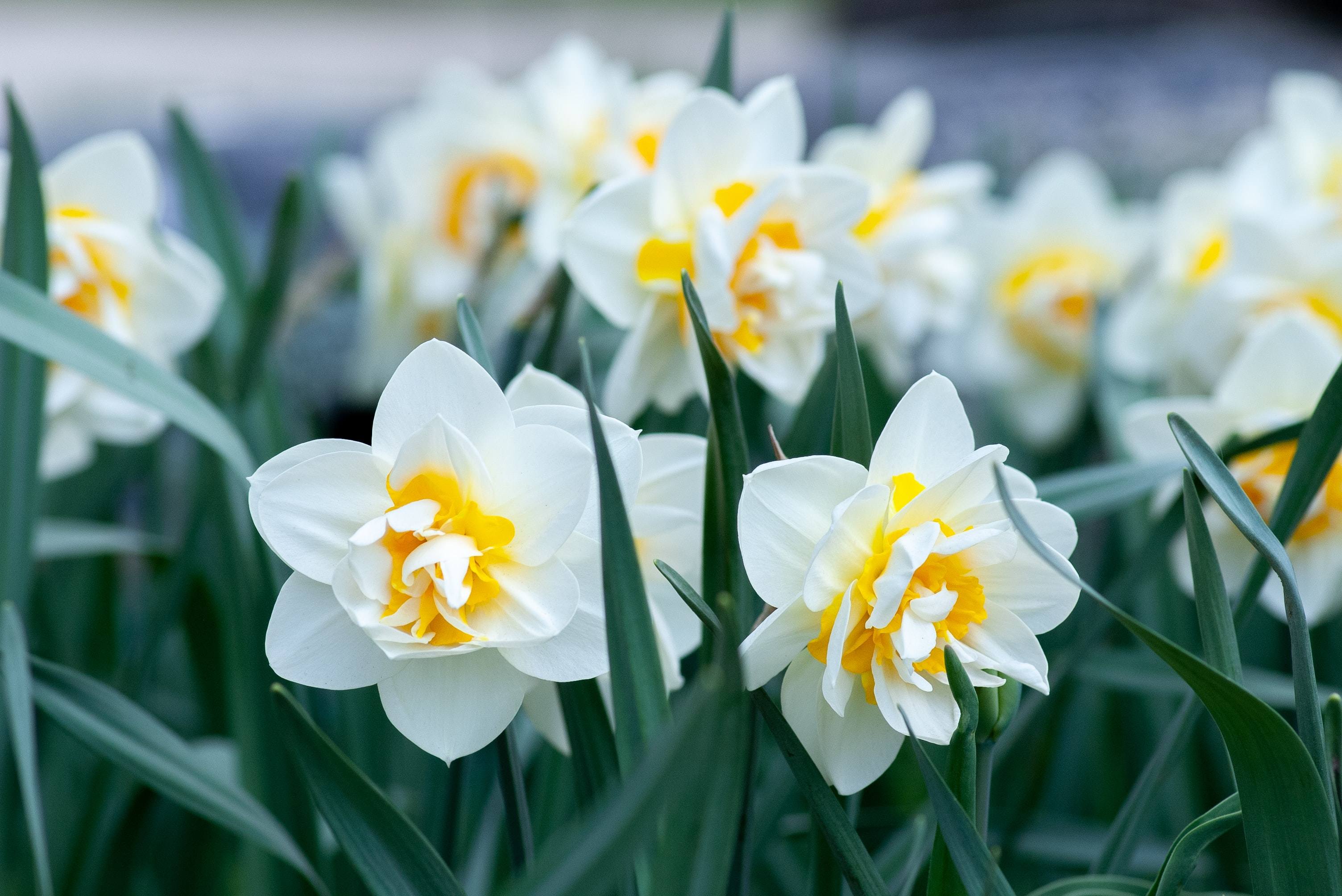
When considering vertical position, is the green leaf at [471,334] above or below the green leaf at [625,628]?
above

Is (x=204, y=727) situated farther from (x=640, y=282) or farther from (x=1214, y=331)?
(x=1214, y=331)

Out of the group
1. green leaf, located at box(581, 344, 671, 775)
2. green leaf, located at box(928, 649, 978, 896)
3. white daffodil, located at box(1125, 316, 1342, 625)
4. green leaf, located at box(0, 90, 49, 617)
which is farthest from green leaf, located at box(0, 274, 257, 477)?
white daffodil, located at box(1125, 316, 1342, 625)

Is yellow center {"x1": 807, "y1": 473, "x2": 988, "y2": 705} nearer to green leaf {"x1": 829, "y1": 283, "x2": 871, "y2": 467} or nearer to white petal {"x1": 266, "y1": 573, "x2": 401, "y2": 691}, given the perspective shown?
green leaf {"x1": 829, "y1": 283, "x2": 871, "y2": 467}

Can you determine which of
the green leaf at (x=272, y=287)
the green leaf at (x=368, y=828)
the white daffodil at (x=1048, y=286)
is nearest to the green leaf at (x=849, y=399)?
the green leaf at (x=368, y=828)

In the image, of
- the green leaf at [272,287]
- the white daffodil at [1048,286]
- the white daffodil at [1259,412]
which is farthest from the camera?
the white daffodil at [1048,286]

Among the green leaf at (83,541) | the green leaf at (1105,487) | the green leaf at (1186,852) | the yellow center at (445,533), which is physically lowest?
the green leaf at (83,541)

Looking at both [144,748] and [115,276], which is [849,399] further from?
[115,276]

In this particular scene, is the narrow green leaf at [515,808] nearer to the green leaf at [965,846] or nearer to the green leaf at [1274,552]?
the green leaf at [965,846]
